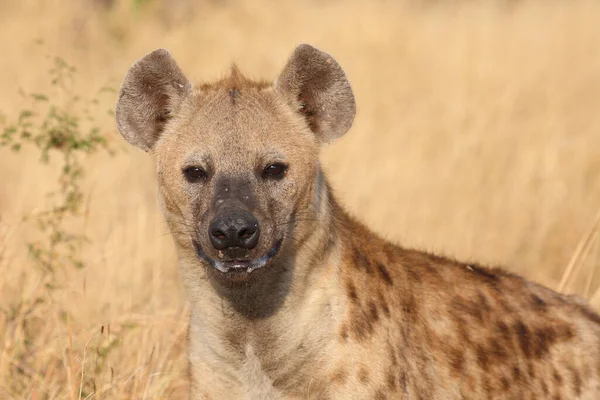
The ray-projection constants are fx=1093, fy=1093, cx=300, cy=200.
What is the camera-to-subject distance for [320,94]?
3941 millimetres

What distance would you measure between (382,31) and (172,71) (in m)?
5.88

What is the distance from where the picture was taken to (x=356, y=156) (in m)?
7.75

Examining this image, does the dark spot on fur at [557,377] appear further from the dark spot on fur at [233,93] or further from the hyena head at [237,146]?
the dark spot on fur at [233,93]

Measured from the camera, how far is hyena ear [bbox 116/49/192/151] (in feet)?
12.7

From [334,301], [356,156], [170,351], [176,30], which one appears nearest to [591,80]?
[356,156]

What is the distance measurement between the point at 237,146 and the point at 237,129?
66 millimetres

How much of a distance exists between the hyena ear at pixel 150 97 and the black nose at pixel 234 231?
717 millimetres

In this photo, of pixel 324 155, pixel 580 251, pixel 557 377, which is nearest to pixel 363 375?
pixel 557 377

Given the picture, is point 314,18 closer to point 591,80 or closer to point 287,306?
point 591,80

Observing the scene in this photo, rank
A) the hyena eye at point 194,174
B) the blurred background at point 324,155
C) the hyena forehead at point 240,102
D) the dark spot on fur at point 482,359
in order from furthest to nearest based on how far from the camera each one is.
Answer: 1. the blurred background at point 324,155
2. the dark spot on fur at point 482,359
3. the hyena forehead at point 240,102
4. the hyena eye at point 194,174

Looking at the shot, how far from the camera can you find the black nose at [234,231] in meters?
3.38

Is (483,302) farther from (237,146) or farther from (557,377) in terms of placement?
(237,146)

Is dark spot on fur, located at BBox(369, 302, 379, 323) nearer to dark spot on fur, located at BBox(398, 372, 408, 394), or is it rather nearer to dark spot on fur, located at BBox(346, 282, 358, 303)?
dark spot on fur, located at BBox(346, 282, 358, 303)

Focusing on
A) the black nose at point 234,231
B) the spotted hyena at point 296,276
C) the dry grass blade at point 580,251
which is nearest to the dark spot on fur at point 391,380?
the spotted hyena at point 296,276
